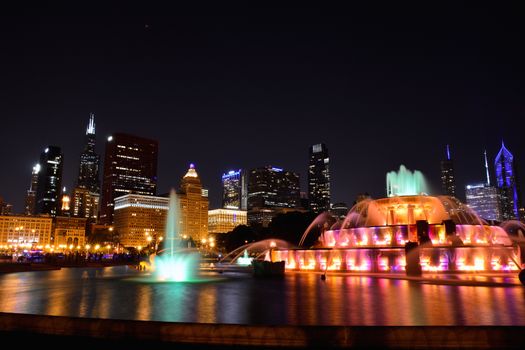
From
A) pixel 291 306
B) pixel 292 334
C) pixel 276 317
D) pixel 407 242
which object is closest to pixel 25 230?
pixel 407 242

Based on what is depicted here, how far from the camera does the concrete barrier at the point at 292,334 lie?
318 inches

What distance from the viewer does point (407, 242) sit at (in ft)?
104

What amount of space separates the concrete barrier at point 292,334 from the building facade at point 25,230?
18377cm

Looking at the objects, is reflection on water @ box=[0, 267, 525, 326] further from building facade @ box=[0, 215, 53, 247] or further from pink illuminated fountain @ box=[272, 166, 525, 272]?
building facade @ box=[0, 215, 53, 247]

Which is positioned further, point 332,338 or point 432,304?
point 432,304

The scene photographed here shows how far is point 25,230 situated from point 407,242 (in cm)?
18906

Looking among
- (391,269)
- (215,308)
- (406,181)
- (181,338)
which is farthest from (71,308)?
(406,181)

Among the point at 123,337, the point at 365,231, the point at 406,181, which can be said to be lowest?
the point at 123,337

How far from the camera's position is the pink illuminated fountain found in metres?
30.1

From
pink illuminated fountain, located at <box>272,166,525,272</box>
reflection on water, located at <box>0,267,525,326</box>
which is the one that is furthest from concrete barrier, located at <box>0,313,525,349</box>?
pink illuminated fountain, located at <box>272,166,525,272</box>

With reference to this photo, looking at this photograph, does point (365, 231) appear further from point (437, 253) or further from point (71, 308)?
point (71, 308)

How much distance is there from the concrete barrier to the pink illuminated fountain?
22983 millimetres

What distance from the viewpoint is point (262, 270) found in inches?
1150

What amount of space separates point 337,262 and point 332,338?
26993 millimetres
